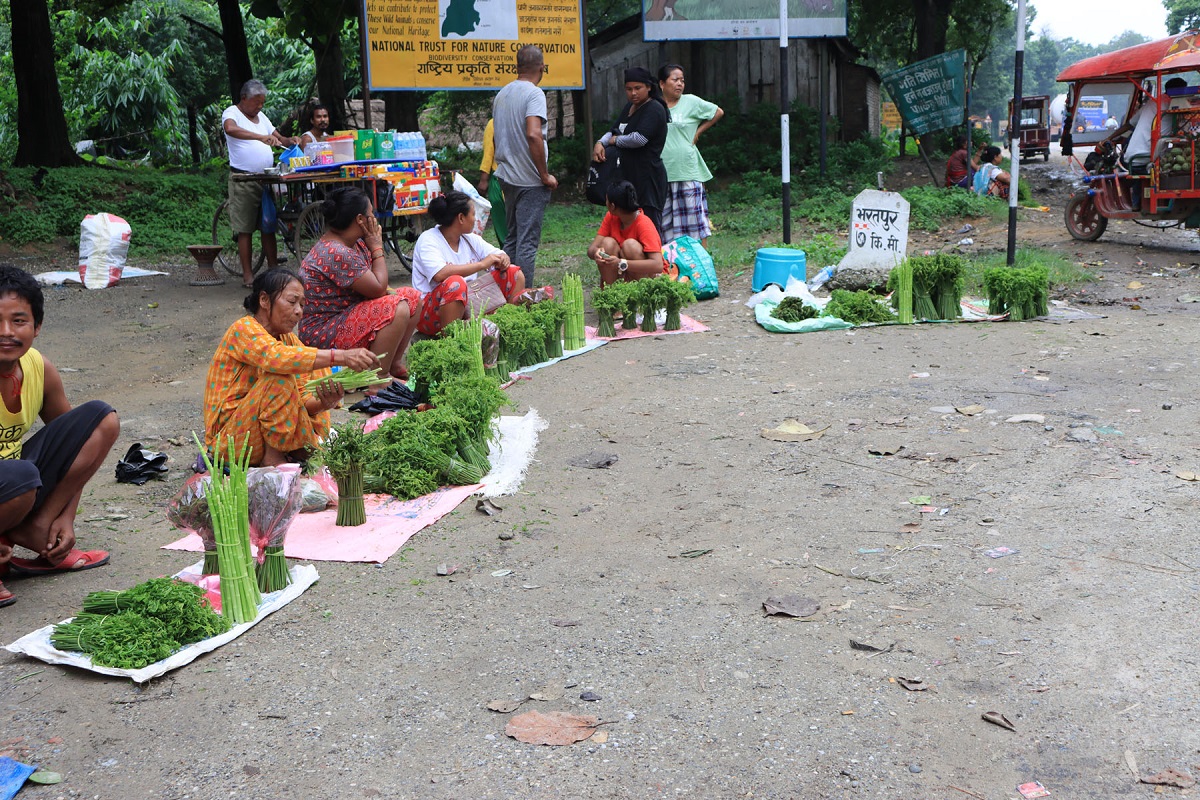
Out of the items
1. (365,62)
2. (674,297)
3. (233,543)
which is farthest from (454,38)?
(233,543)

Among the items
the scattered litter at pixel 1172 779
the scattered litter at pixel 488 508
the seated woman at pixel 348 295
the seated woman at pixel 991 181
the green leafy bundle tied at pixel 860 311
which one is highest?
the seated woman at pixel 991 181

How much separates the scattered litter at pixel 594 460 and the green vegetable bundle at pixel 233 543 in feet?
6.21

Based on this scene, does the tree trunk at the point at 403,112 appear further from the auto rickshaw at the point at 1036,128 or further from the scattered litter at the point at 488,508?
the auto rickshaw at the point at 1036,128

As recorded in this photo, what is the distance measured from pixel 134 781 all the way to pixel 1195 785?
2.49m

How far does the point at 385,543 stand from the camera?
13.4ft

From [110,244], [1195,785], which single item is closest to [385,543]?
[1195,785]

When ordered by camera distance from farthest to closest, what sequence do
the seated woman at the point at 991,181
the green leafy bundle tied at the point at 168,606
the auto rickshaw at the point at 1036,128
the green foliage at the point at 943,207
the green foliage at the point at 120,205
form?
the auto rickshaw at the point at 1036,128 → the seated woman at the point at 991,181 → the green foliage at the point at 943,207 → the green foliage at the point at 120,205 → the green leafy bundle tied at the point at 168,606

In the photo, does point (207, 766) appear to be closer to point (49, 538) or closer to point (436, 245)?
point (49, 538)

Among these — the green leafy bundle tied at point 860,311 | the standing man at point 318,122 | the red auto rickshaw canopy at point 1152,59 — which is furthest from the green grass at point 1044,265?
the standing man at point 318,122

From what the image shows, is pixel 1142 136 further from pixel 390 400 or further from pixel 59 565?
pixel 59 565

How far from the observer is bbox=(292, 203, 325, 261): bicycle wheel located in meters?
9.27

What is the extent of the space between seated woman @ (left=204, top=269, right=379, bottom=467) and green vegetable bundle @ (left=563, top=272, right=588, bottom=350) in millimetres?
2878

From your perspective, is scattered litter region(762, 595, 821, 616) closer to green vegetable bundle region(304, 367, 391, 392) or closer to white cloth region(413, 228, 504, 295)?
green vegetable bundle region(304, 367, 391, 392)

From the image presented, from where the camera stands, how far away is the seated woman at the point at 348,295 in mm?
6055
